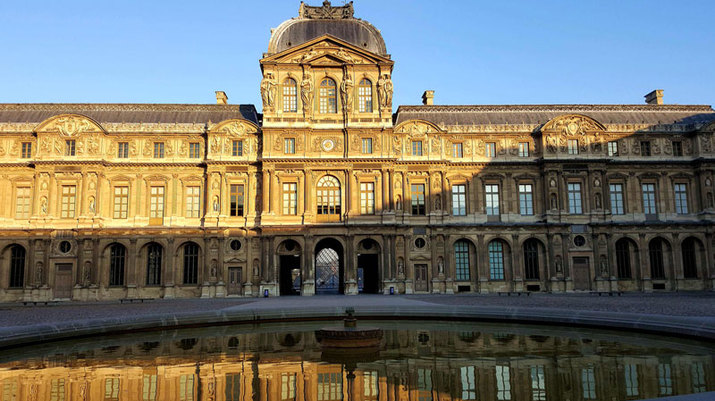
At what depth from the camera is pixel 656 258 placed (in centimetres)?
4338

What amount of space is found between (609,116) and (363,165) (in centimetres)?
2374

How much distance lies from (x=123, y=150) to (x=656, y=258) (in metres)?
44.8

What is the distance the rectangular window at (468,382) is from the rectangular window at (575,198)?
114ft

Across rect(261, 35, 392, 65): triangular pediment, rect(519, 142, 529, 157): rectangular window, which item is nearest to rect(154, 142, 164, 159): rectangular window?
rect(261, 35, 392, 65): triangular pediment

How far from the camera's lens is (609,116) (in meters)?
47.2

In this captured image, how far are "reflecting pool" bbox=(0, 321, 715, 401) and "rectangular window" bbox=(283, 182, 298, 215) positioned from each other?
937 inches

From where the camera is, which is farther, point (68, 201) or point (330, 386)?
point (68, 201)

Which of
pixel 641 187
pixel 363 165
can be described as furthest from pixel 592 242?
pixel 363 165

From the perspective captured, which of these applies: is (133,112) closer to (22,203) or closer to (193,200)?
(193,200)

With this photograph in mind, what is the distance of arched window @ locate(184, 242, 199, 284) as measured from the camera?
4119 centimetres

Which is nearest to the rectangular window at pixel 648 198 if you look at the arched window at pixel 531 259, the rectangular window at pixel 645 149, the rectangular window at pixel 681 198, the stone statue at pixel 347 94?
the rectangular window at pixel 681 198

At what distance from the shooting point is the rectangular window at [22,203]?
40.8 m

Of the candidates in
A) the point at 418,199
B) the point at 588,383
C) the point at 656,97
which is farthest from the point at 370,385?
the point at 656,97

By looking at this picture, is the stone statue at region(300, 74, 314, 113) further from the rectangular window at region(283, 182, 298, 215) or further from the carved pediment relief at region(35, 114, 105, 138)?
the carved pediment relief at region(35, 114, 105, 138)
